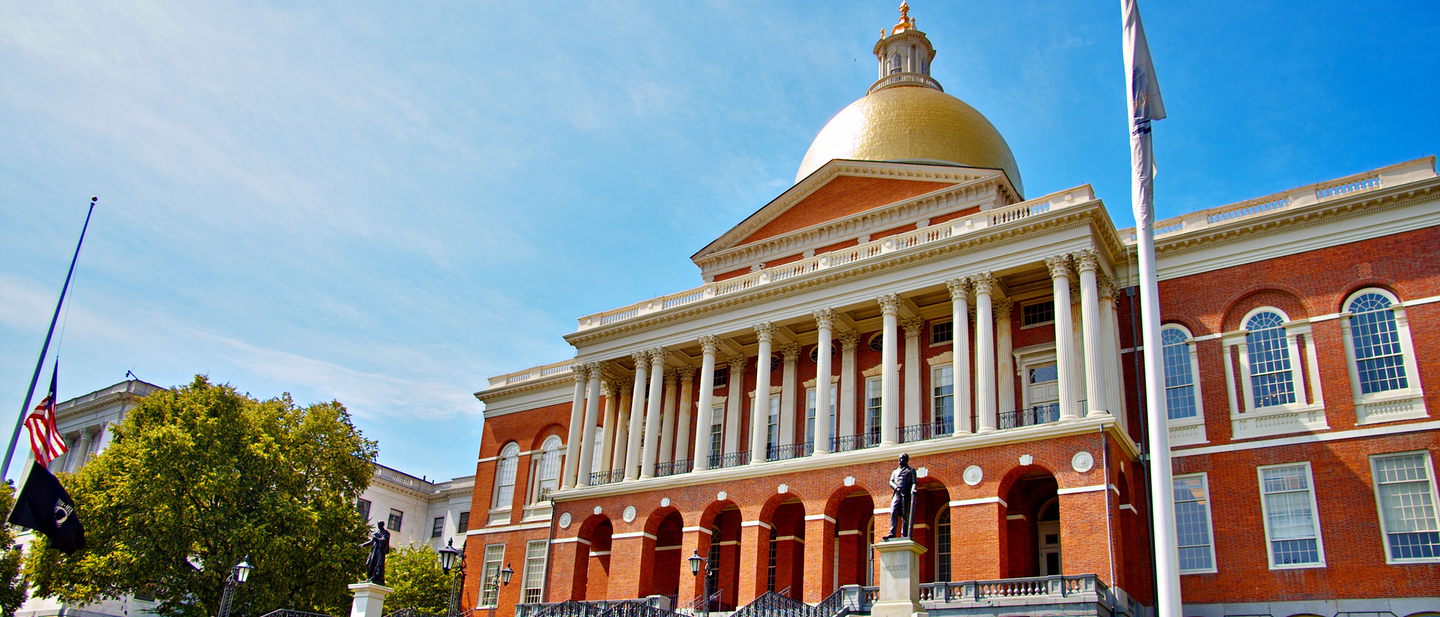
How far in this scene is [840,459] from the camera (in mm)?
34188

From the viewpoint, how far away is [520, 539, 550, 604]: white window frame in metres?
44.4

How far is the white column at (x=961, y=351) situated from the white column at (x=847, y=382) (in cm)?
466

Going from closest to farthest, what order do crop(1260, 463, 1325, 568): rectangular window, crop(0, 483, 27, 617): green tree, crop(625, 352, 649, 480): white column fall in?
crop(1260, 463, 1325, 568): rectangular window
crop(625, 352, 649, 480): white column
crop(0, 483, 27, 617): green tree

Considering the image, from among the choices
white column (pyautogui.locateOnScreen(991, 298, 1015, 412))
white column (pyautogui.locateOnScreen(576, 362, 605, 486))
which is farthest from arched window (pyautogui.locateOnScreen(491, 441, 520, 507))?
white column (pyautogui.locateOnScreen(991, 298, 1015, 412))

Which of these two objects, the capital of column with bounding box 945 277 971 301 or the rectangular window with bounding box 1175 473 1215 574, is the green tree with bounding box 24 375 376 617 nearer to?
the capital of column with bounding box 945 277 971 301

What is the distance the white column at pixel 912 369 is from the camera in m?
35.5

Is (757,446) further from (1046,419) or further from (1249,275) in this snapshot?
(1249,275)

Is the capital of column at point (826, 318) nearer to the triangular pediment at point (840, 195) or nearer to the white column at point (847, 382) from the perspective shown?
the white column at point (847, 382)

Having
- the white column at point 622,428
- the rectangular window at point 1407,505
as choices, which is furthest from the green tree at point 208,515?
the rectangular window at point 1407,505

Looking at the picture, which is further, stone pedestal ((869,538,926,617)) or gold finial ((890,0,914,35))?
gold finial ((890,0,914,35))

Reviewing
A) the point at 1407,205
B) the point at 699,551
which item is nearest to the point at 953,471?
the point at 699,551

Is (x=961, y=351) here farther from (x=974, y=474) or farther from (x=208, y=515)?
(x=208, y=515)

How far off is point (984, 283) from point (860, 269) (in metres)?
4.76

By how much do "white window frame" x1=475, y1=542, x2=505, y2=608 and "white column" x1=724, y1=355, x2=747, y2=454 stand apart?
13041 millimetres
